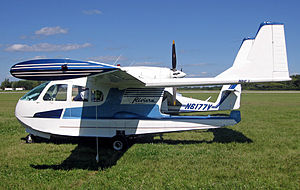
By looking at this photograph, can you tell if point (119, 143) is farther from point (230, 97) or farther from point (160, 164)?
point (230, 97)

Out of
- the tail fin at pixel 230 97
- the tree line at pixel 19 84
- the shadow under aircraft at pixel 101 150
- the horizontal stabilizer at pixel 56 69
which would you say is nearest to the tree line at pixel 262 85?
the tree line at pixel 19 84

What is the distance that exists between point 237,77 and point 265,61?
3.01 ft

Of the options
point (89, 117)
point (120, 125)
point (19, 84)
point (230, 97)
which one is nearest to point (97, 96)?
point (89, 117)

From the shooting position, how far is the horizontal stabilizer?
15.3 ft

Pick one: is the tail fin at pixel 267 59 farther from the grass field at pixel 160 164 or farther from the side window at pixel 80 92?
the side window at pixel 80 92

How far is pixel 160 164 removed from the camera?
6.28 m

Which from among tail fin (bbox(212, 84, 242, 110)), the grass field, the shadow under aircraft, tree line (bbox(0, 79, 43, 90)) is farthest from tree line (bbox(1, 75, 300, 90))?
the grass field

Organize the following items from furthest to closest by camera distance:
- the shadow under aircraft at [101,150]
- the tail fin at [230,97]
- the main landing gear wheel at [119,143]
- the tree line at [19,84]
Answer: the tree line at [19,84], the tail fin at [230,97], the main landing gear wheel at [119,143], the shadow under aircraft at [101,150]

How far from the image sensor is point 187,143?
28.4 feet

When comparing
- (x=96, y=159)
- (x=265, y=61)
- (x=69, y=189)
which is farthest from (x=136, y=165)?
(x=265, y=61)

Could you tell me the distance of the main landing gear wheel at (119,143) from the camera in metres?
7.93

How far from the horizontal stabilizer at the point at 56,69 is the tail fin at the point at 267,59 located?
4584 mm

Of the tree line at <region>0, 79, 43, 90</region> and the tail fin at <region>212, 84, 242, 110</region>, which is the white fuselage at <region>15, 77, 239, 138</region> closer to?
the tail fin at <region>212, 84, 242, 110</region>

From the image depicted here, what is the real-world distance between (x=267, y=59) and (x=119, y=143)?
5258 millimetres
